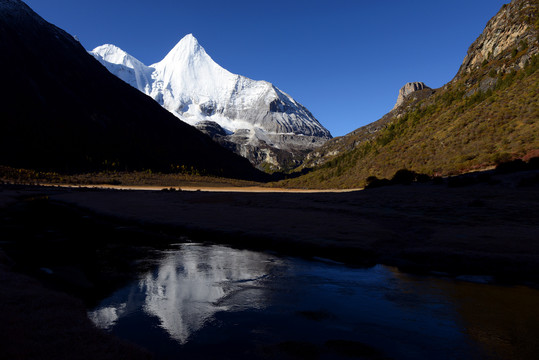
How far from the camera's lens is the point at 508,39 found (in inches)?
3228

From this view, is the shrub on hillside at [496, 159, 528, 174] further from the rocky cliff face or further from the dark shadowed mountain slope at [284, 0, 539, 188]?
the rocky cliff face

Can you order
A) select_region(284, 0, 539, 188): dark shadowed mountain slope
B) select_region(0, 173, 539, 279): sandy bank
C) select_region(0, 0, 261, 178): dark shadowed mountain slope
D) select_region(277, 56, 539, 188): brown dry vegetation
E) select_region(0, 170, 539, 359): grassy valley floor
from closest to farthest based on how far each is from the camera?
select_region(0, 170, 539, 359): grassy valley floor, select_region(0, 173, 539, 279): sandy bank, select_region(277, 56, 539, 188): brown dry vegetation, select_region(284, 0, 539, 188): dark shadowed mountain slope, select_region(0, 0, 261, 178): dark shadowed mountain slope

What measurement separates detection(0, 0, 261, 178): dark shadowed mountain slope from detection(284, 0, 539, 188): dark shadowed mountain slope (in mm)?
91852

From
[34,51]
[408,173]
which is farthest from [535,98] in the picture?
[34,51]

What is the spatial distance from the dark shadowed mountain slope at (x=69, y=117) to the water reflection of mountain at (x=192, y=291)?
123 meters

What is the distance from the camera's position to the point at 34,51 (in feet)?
541

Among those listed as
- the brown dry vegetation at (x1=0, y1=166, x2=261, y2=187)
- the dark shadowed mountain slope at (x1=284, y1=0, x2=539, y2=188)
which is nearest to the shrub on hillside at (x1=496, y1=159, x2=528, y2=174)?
the dark shadowed mountain slope at (x1=284, y1=0, x2=539, y2=188)

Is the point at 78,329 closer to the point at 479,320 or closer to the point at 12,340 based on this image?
the point at 12,340

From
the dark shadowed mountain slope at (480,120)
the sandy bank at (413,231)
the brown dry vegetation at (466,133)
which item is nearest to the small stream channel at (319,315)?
the sandy bank at (413,231)

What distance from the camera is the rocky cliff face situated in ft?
233

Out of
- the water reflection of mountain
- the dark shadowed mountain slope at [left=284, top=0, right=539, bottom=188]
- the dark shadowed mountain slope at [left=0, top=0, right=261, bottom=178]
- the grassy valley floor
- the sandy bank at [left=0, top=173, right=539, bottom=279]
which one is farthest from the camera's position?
the dark shadowed mountain slope at [left=0, top=0, right=261, bottom=178]

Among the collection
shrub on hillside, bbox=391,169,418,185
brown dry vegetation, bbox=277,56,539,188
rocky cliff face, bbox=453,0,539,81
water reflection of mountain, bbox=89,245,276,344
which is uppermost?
rocky cliff face, bbox=453,0,539,81

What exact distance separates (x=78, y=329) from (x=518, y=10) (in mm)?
118650

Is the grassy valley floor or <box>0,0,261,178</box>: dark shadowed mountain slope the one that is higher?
<box>0,0,261,178</box>: dark shadowed mountain slope
